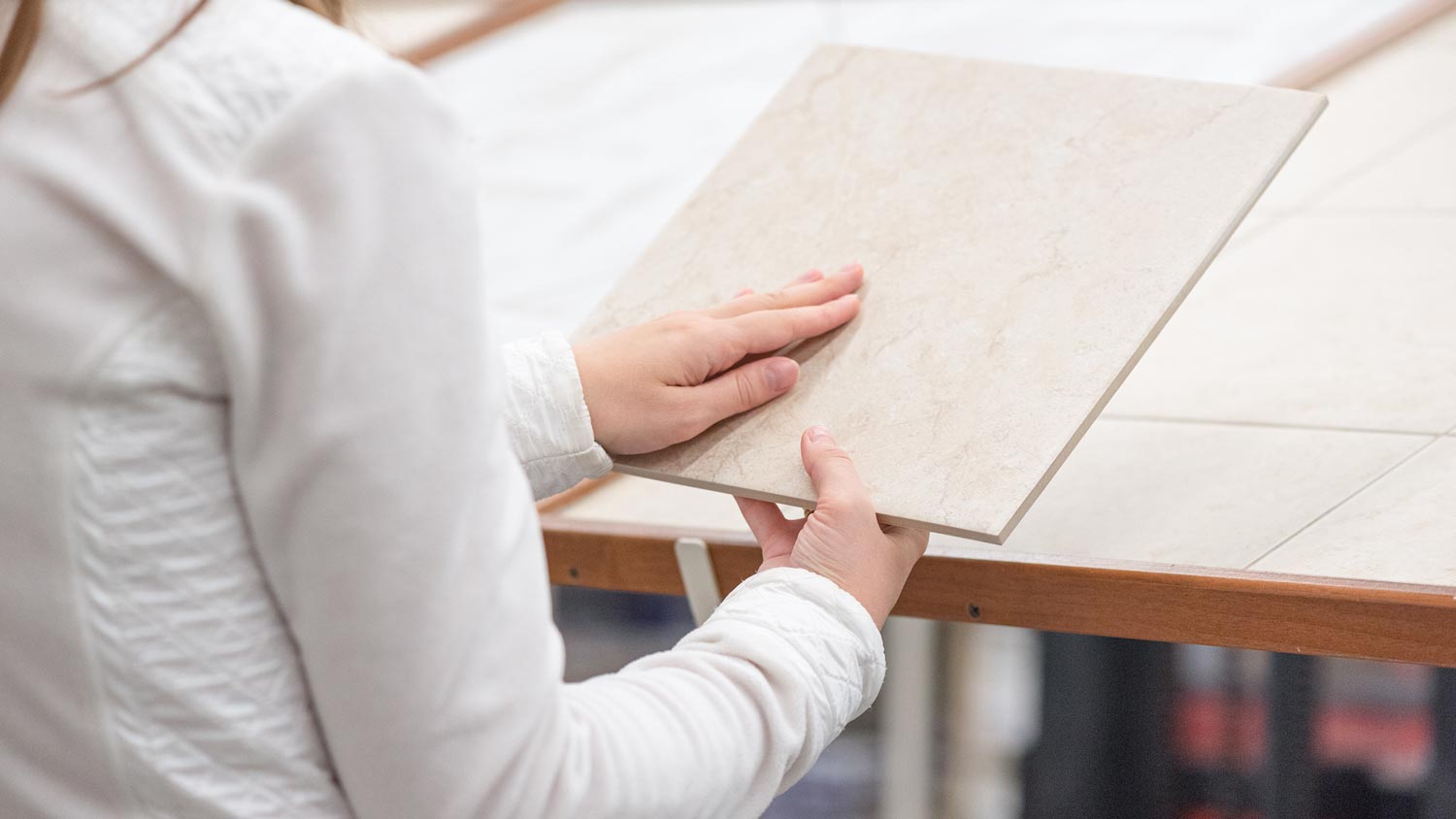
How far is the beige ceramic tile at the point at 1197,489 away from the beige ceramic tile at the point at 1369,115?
48cm

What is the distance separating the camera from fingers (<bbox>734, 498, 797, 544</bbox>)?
775mm

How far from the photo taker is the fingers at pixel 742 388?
0.80 meters

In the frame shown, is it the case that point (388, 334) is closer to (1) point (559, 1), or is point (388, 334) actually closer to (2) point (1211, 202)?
(2) point (1211, 202)

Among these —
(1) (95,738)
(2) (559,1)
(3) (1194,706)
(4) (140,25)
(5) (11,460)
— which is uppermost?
(4) (140,25)

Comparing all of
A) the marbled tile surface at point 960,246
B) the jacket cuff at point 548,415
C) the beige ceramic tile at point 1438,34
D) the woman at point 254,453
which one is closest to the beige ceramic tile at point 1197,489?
the marbled tile surface at point 960,246

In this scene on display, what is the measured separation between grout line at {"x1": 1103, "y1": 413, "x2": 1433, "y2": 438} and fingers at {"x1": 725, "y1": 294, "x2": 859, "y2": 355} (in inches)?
11.6

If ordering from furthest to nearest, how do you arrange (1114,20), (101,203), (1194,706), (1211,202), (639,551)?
(1114,20), (1194,706), (639,551), (1211,202), (101,203)

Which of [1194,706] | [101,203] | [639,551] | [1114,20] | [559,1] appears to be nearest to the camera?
[101,203]

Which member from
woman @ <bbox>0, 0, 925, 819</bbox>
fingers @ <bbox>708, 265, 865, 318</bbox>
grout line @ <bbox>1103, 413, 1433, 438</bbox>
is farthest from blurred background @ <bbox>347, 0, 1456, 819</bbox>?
woman @ <bbox>0, 0, 925, 819</bbox>

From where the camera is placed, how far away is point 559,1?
242 cm

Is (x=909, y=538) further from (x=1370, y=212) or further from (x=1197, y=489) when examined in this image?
(x=1370, y=212)

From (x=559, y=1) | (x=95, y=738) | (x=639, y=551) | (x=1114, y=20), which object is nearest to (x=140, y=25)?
(x=95, y=738)

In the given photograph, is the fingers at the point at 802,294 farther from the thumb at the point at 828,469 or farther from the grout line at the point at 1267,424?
the grout line at the point at 1267,424

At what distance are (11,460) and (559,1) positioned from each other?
2.07m
